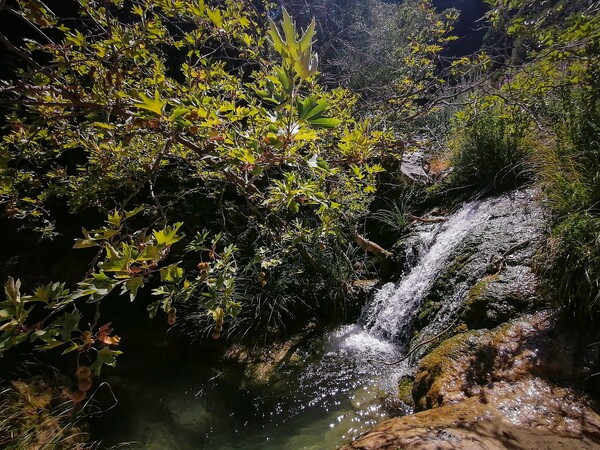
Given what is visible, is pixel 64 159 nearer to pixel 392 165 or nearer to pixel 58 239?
pixel 58 239

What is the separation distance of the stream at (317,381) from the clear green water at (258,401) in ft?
0.03

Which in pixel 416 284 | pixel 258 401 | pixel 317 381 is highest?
pixel 416 284

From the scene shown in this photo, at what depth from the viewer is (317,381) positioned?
326 cm

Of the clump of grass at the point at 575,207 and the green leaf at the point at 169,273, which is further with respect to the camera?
the clump of grass at the point at 575,207

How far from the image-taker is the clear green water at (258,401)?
266 cm

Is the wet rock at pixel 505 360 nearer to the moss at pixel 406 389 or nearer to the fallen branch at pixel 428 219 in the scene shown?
the moss at pixel 406 389

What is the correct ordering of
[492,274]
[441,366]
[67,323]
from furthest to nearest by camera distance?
[492,274]
[441,366]
[67,323]

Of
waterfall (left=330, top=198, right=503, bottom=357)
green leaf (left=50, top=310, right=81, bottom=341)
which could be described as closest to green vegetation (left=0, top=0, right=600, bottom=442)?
green leaf (left=50, top=310, right=81, bottom=341)

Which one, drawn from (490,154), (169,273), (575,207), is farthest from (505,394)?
(490,154)

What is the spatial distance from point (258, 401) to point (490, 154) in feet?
13.7

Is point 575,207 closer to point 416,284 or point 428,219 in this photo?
point 416,284

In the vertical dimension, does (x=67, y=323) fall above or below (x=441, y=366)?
above

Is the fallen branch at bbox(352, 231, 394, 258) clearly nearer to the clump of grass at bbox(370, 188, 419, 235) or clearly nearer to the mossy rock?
the clump of grass at bbox(370, 188, 419, 235)

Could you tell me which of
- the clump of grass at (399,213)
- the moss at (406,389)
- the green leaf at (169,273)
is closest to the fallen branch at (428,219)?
the clump of grass at (399,213)
